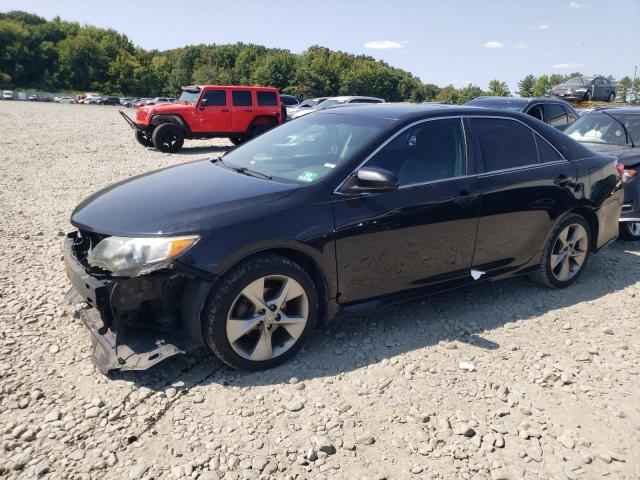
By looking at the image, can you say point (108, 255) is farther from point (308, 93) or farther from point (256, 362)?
point (308, 93)

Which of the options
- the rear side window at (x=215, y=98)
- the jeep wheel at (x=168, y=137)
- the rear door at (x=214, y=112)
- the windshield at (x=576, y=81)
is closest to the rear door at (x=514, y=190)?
the jeep wheel at (x=168, y=137)

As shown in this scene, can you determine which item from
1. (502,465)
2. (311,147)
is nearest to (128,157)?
(311,147)

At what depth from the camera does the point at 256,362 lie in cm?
303

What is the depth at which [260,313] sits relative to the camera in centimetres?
298

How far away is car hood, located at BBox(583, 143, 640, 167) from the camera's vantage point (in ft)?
18.7

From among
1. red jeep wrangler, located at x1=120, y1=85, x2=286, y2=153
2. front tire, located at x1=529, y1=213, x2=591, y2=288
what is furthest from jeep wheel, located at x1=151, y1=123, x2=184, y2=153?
front tire, located at x1=529, y1=213, x2=591, y2=288

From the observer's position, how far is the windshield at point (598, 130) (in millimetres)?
6520

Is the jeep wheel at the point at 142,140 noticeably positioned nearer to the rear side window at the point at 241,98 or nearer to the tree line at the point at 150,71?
the rear side window at the point at 241,98

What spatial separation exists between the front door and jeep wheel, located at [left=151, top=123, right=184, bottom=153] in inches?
437

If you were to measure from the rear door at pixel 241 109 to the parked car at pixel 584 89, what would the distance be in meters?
16.9

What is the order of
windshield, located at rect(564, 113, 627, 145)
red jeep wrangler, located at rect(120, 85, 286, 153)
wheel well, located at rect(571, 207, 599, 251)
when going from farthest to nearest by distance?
red jeep wrangler, located at rect(120, 85, 286, 153) < windshield, located at rect(564, 113, 627, 145) < wheel well, located at rect(571, 207, 599, 251)

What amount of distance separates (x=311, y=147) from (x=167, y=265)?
155cm

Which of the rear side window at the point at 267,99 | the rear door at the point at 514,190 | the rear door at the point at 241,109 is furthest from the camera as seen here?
the rear side window at the point at 267,99

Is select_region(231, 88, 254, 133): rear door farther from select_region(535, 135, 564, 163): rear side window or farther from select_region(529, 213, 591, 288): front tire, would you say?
select_region(529, 213, 591, 288): front tire
